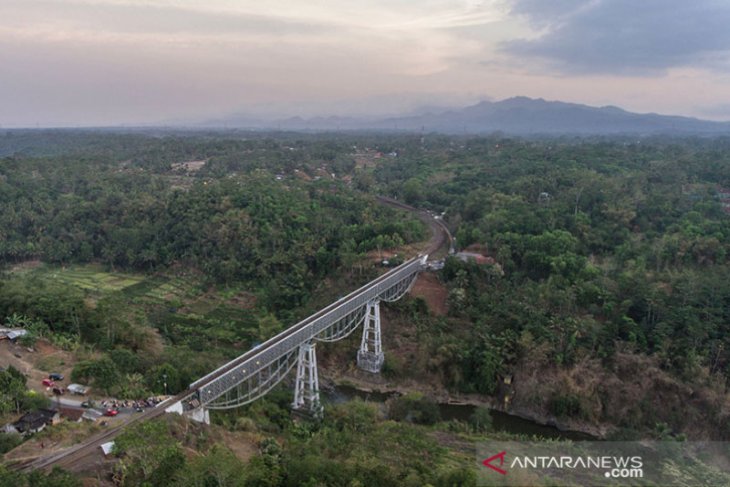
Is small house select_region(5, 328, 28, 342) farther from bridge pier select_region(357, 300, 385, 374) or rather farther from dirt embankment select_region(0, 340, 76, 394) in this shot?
bridge pier select_region(357, 300, 385, 374)

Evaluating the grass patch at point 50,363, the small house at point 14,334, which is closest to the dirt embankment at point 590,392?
the grass patch at point 50,363

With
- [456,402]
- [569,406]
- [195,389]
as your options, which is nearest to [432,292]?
[456,402]

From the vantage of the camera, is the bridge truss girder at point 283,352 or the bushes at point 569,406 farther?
the bushes at point 569,406

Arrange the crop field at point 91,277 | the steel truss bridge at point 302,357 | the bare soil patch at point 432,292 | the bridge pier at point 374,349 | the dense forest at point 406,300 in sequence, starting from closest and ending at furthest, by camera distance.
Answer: the steel truss bridge at point 302,357 → the dense forest at point 406,300 → the bridge pier at point 374,349 → the bare soil patch at point 432,292 → the crop field at point 91,277

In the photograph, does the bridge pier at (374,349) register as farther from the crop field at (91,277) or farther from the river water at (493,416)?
the crop field at (91,277)

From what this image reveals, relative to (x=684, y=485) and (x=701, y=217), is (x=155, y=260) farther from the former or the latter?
(x=701, y=217)

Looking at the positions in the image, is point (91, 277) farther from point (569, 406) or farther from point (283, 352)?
point (569, 406)

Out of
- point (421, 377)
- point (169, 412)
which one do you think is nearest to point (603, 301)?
point (421, 377)
